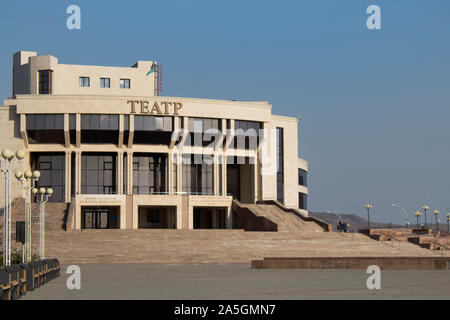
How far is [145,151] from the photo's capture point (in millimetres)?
66000

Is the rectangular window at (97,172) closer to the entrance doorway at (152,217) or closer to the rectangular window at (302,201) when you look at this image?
the entrance doorway at (152,217)

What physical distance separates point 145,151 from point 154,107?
4.13m

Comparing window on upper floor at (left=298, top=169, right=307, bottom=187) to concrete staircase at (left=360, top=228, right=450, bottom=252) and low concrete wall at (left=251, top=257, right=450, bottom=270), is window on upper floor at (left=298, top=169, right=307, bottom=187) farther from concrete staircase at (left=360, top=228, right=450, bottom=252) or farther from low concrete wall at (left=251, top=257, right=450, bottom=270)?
low concrete wall at (left=251, top=257, right=450, bottom=270)

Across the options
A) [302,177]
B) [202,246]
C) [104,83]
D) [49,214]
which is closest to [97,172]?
[104,83]

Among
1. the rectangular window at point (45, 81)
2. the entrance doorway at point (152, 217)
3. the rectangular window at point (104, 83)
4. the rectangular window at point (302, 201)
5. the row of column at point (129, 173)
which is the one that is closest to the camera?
the row of column at point (129, 173)

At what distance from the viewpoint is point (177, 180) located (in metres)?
67.1

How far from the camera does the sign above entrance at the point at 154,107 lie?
64438 millimetres

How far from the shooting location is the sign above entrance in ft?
211

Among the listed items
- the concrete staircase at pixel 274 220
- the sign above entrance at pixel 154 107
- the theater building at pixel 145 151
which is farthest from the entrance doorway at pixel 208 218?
the sign above entrance at pixel 154 107

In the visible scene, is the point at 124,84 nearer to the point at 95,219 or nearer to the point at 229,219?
the point at 95,219

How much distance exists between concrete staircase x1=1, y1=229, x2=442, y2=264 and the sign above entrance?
15599mm

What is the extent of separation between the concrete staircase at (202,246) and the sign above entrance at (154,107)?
1560 centimetres
